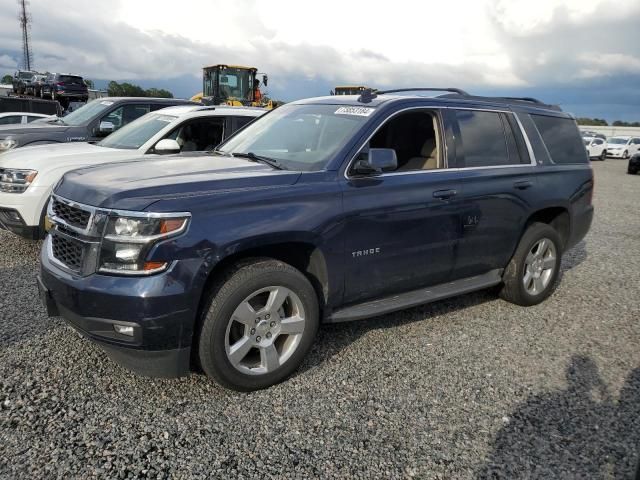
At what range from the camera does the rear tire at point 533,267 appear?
4.86m

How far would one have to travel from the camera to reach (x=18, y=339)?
3861 millimetres

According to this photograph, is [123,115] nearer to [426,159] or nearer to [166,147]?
[166,147]

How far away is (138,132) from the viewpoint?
692 centimetres

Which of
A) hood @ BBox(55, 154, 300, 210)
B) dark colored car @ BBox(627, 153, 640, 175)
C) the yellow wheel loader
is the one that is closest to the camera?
hood @ BBox(55, 154, 300, 210)

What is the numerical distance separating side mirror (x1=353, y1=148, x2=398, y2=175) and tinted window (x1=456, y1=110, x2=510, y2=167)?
1.01 m

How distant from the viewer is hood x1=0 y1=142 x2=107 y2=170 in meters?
5.80

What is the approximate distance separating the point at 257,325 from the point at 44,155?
4182 millimetres

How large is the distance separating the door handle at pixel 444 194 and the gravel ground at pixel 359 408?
3.79ft

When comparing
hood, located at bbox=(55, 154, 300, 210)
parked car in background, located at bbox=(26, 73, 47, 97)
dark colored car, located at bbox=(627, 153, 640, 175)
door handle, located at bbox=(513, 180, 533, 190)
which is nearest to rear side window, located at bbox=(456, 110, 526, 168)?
door handle, located at bbox=(513, 180, 533, 190)

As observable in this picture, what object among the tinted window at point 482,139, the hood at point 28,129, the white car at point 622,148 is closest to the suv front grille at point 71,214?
the tinted window at point 482,139

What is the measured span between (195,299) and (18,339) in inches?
71.4

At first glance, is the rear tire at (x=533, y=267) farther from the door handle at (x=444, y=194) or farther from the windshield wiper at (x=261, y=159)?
the windshield wiper at (x=261, y=159)

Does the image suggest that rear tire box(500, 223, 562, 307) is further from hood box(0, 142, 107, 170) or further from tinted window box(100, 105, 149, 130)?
tinted window box(100, 105, 149, 130)

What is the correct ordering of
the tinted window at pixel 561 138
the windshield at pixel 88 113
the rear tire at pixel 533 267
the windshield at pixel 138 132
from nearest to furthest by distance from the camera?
the rear tire at pixel 533 267, the tinted window at pixel 561 138, the windshield at pixel 138 132, the windshield at pixel 88 113
